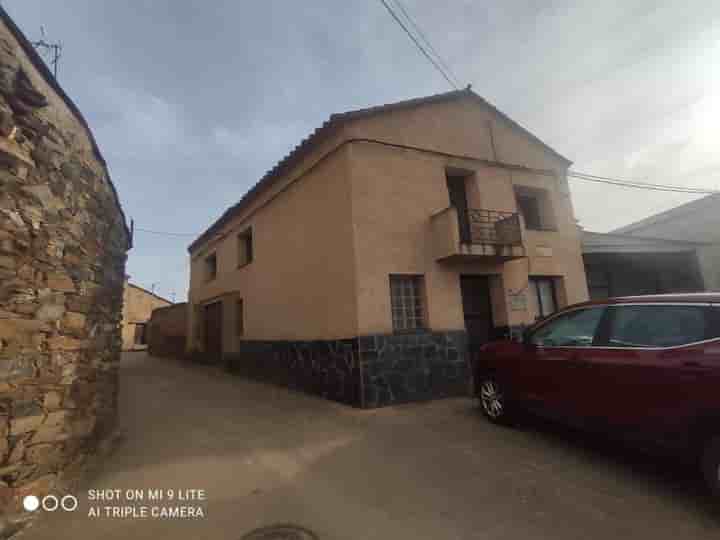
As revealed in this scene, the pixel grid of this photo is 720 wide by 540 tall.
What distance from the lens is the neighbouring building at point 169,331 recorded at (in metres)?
17.3

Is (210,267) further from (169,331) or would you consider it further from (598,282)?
(598,282)

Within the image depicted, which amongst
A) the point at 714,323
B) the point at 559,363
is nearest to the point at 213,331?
the point at 559,363

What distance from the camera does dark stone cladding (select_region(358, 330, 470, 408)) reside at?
643 cm

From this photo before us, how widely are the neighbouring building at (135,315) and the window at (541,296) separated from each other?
86.5ft

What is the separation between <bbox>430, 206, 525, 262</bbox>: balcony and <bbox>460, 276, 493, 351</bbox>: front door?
2.33ft

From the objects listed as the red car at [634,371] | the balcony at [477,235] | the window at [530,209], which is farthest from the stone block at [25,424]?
the window at [530,209]

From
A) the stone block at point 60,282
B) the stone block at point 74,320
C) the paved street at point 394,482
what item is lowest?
the paved street at point 394,482

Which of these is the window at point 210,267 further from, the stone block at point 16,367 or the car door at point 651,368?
the car door at point 651,368

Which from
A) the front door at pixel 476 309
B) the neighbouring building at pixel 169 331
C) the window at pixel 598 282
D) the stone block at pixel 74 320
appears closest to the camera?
the stone block at pixel 74 320

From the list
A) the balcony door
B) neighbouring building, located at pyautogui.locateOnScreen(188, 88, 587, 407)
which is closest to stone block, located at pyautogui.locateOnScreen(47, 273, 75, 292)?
neighbouring building, located at pyautogui.locateOnScreen(188, 88, 587, 407)

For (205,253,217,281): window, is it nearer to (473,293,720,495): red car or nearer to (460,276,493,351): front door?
(460,276,493,351): front door

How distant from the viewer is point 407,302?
23.8ft

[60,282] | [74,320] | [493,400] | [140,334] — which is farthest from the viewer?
[140,334]

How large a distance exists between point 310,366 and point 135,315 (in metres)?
24.6
